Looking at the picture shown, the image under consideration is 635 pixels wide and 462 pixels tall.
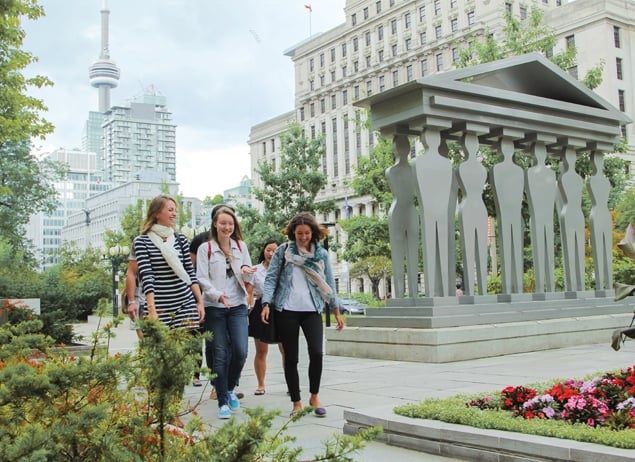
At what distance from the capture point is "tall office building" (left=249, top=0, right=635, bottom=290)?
5828cm

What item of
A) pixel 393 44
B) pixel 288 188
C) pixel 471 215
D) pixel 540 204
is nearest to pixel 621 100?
Answer: pixel 393 44

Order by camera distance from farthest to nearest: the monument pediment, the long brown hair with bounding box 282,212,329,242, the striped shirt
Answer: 1. the monument pediment
2. the long brown hair with bounding box 282,212,329,242
3. the striped shirt

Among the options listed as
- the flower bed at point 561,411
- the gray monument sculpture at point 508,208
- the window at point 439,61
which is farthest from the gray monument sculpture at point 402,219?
the window at point 439,61

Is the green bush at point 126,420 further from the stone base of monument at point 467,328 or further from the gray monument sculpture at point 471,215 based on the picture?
the gray monument sculpture at point 471,215

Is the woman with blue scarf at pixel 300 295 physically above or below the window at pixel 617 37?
below

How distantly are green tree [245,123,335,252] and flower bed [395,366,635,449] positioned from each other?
27.2 m

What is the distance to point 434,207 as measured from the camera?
11992 mm

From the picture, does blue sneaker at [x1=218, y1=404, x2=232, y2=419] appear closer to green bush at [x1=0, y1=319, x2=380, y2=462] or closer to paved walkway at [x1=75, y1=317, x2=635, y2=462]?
paved walkway at [x1=75, y1=317, x2=635, y2=462]

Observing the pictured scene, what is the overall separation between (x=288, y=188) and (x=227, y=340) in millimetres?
26655

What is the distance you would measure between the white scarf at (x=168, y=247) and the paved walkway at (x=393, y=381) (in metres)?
0.97

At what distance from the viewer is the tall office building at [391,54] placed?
58.3 m

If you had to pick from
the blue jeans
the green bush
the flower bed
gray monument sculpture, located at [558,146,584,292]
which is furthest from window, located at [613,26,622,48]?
Answer: the green bush

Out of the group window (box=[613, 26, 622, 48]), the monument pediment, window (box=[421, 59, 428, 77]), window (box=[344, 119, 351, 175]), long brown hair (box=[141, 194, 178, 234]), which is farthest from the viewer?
window (box=[344, 119, 351, 175])

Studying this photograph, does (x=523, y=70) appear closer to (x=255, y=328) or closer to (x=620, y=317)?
(x=620, y=317)
